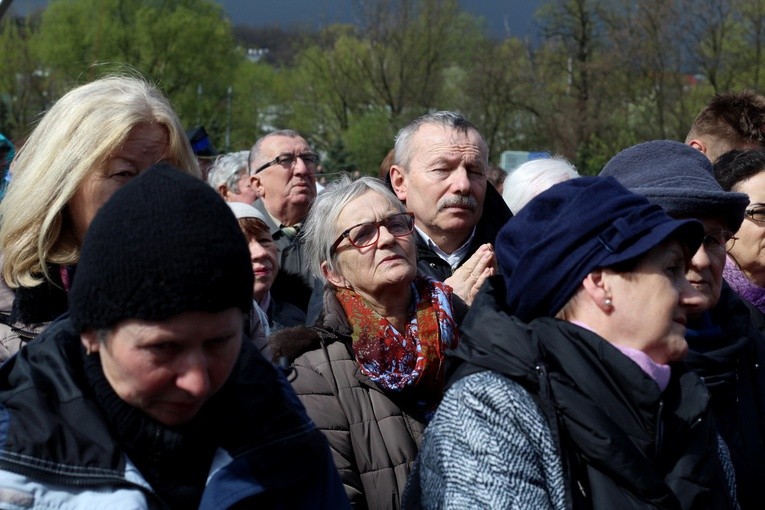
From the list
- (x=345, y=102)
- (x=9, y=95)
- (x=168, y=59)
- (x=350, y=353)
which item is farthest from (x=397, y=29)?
(x=350, y=353)

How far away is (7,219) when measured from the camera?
3.10 meters

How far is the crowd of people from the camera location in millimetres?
2139

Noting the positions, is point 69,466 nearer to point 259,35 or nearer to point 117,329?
point 117,329

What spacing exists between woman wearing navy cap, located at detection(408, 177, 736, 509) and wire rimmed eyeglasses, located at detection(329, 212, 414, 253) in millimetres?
1206

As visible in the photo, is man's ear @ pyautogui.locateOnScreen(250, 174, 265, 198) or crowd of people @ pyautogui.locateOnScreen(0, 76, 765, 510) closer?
crowd of people @ pyautogui.locateOnScreen(0, 76, 765, 510)

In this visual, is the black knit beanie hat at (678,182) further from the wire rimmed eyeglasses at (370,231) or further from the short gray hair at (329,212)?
the short gray hair at (329,212)

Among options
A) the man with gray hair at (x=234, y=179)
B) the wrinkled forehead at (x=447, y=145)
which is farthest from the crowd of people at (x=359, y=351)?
the man with gray hair at (x=234, y=179)

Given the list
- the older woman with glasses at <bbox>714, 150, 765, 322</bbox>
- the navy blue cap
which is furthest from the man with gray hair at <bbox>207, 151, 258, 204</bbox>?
the navy blue cap

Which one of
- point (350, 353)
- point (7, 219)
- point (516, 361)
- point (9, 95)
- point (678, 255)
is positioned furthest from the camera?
point (9, 95)

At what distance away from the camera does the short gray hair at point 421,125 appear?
16.4ft

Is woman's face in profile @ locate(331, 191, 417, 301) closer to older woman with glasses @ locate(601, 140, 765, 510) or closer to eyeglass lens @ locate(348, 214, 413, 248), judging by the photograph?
eyeglass lens @ locate(348, 214, 413, 248)

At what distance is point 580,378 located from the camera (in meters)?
2.48

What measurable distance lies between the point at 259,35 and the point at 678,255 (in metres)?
127

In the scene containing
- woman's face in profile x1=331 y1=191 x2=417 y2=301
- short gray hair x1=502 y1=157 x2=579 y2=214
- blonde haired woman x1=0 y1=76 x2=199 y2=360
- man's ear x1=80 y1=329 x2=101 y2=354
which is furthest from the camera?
short gray hair x1=502 y1=157 x2=579 y2=214
